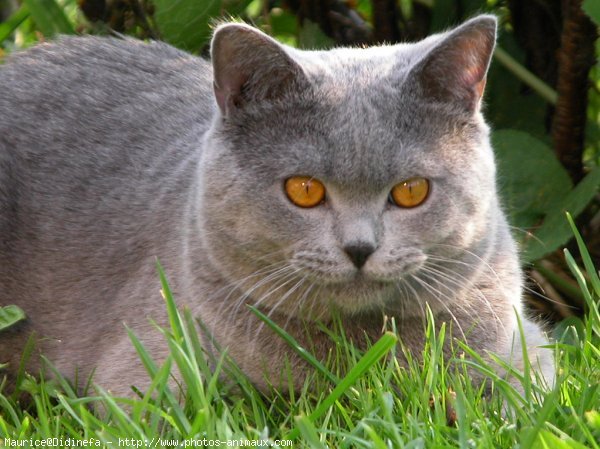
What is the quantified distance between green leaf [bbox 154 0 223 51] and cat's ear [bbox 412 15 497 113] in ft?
3.53

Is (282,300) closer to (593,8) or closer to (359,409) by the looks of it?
(359,409)

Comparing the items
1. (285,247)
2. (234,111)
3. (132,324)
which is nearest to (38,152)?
(132,324)

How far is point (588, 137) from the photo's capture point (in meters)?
3.35

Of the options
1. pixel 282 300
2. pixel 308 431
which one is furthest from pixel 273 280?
pixel 308 431

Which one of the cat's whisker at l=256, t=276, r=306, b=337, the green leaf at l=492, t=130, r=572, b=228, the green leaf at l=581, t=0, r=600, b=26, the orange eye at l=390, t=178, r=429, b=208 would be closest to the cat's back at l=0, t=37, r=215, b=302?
the cat's whisker at l=256, t=276, r=306, b=337

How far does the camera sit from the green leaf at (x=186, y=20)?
10.2 feet

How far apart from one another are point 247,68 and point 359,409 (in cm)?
74

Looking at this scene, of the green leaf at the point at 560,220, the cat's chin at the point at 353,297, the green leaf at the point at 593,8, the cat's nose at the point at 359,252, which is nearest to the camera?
the cat's nose at the point at 359,252

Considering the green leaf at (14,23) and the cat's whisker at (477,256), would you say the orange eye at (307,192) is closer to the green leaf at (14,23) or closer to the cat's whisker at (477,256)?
the cat's whisker at (477,256)

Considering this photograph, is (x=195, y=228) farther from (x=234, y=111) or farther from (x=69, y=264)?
(x=69, y=264)

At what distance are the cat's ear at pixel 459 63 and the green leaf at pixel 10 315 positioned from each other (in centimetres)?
117

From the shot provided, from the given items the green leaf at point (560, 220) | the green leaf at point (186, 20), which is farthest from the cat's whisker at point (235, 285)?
the green leaf at point (186, 20)

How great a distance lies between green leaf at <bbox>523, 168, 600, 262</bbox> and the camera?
2.90 metres

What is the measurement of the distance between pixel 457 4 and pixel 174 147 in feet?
3.75
